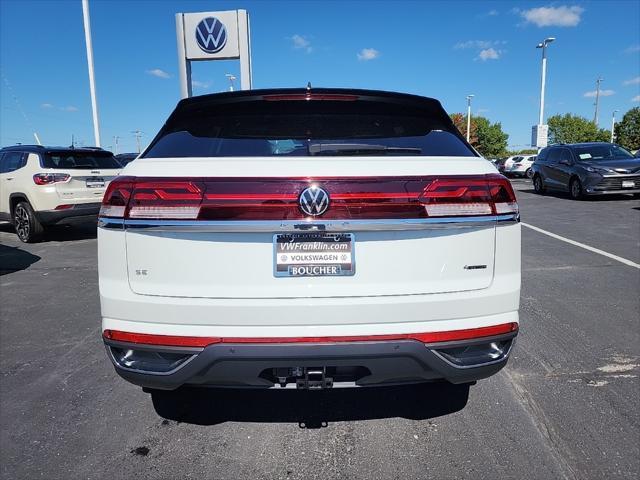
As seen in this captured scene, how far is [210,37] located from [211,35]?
0.19 ft

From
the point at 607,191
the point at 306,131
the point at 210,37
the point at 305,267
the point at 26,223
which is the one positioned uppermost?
the point at 210,37

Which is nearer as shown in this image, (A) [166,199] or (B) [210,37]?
(A) [166,199]

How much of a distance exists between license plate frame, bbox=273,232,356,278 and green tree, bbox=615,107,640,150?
242 ft

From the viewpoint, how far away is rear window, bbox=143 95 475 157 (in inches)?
90.4

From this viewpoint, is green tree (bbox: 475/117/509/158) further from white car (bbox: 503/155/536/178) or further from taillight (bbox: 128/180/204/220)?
taillight (bbox: 128/180/204/220)

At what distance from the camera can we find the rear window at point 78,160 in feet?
28.2

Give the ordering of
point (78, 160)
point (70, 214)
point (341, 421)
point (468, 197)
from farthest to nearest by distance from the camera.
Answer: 1. point (78, 160)
2. point (70, 214)
3. point (341, 421)
4. point (468, 197)

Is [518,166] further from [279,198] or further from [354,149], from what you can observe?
[279,198]

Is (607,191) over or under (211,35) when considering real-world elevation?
under

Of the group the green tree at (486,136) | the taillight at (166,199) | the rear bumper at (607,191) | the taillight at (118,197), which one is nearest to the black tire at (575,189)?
the rear bumper at (607,191)

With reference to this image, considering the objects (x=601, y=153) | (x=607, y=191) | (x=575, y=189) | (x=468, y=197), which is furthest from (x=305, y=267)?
(x=601, y=153)

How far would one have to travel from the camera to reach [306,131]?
250cm

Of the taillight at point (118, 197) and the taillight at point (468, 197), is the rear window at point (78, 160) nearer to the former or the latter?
the taillight at point (118, 197)

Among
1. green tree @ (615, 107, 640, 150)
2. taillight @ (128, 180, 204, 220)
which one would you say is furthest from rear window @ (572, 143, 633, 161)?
green tree @ (615, 107, 640, 150)
